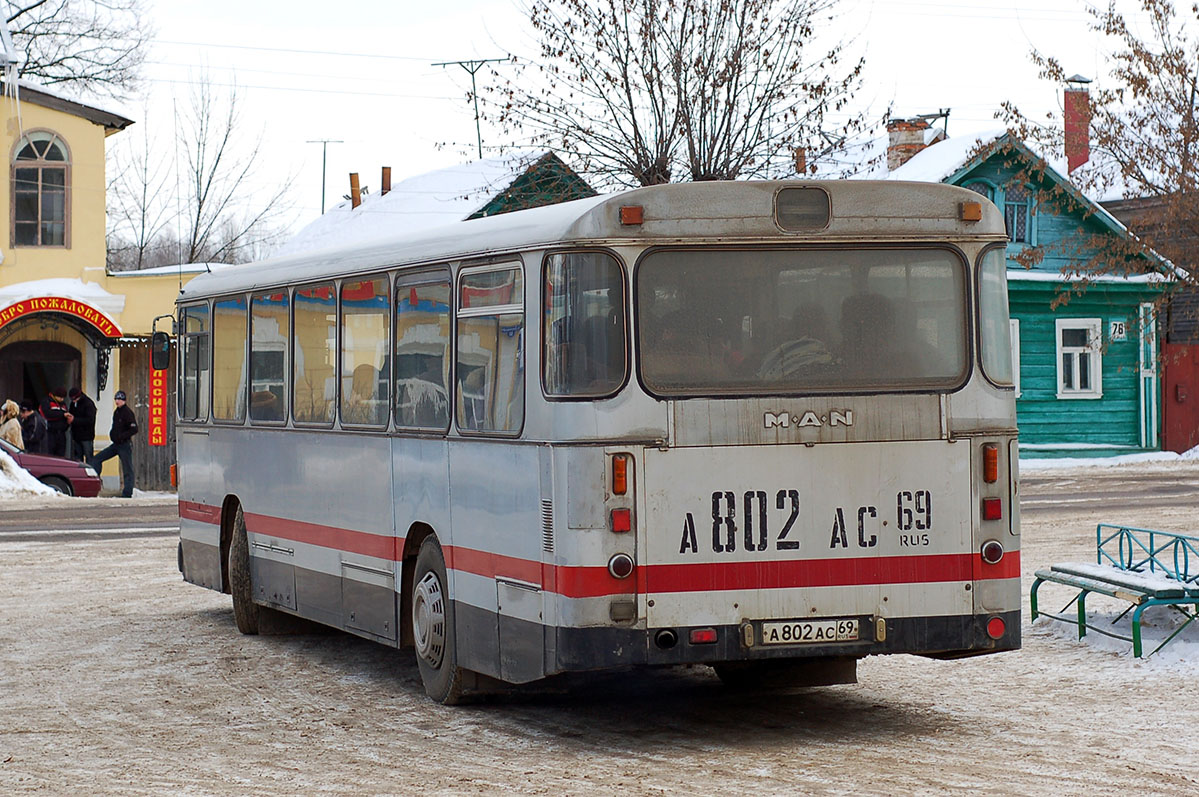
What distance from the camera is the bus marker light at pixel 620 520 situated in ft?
28.3

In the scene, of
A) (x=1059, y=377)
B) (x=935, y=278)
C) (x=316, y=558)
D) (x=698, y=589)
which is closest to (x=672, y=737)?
(x=698, y=589)

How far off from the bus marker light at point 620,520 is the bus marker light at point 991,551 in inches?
68.9

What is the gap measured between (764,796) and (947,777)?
0.89 metres

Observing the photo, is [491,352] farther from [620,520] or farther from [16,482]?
[16,482]

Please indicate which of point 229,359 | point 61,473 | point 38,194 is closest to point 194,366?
point 229,359

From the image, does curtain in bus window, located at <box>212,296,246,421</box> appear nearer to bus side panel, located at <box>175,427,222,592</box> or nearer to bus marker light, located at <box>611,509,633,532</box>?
bus side panel, located at <box>175,427,222,592</box>

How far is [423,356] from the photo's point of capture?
34.0 ft

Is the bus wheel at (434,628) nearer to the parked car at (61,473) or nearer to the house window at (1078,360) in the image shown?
the parked car at (61,473)

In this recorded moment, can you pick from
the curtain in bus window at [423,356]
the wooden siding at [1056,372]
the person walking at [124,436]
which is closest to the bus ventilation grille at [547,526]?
the curtain in bus window at [423,356]

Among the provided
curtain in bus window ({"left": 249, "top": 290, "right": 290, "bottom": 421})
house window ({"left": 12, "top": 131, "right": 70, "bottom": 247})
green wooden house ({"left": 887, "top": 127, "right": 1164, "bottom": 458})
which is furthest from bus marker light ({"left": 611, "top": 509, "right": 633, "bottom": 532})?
green wooden house ({"left": 887, "top": 127, "right": 1164, "bottom": 458})

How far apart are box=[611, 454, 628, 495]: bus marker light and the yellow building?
1068 inches

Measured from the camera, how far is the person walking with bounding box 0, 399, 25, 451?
1177 inches

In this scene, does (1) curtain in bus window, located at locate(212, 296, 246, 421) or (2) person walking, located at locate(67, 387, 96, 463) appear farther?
(2) person walking, located at locate(67, 387, 96, 463)

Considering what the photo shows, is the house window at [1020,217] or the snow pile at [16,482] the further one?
the house window at [1020,217]
